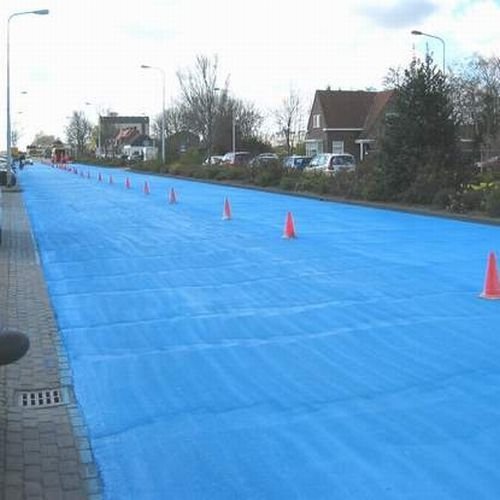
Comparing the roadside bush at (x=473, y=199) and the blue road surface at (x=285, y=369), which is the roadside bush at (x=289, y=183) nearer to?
the roadside bush at (x=473, y=199)

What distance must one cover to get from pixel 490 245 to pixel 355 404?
10.1 metres

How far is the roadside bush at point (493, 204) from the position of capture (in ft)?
66.9

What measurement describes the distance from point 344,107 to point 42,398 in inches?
3097

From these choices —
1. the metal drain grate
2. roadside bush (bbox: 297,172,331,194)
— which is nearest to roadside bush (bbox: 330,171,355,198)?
roadside bush (bbox: 297,172,331,194)

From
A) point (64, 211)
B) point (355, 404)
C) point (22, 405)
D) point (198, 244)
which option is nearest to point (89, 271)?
point (198, 244)

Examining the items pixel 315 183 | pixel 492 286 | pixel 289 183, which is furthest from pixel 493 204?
pixel 289 183

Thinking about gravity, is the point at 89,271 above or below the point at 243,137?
below

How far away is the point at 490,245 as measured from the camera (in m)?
15.1

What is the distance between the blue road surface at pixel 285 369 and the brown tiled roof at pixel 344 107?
67786mm

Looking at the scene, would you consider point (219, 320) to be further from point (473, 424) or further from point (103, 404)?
point (473, 424)

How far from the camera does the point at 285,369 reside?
21.9 feet

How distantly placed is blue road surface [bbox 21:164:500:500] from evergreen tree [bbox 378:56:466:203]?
11.5 m

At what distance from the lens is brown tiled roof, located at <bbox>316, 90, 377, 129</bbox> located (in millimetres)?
81231

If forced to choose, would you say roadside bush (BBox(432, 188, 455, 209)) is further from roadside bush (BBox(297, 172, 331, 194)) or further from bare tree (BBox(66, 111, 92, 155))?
bare tree (BBox(66, 111, 92, 155))
